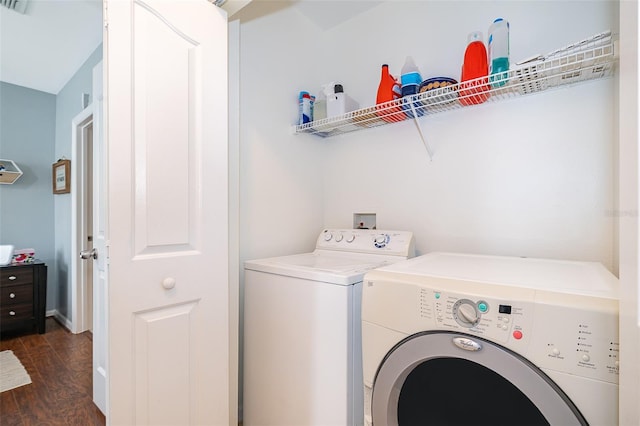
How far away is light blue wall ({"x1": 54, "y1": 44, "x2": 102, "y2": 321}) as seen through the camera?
3.04m

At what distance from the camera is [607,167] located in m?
1.23

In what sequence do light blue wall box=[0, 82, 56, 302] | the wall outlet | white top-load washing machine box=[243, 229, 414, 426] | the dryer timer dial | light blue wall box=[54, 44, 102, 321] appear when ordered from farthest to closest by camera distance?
light blue wall box=[0, 82, 56, 302], light blue wall box=[54, 44, 102, 321], the wall outlet, white top-load washing machine box=[243, 229, 414, 426], the dryer timer dial

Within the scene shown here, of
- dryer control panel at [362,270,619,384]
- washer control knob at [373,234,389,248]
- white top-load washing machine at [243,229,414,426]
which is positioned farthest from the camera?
washer control knob at [373,234,389,248]

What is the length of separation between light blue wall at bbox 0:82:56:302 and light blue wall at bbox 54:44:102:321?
0.30 ft

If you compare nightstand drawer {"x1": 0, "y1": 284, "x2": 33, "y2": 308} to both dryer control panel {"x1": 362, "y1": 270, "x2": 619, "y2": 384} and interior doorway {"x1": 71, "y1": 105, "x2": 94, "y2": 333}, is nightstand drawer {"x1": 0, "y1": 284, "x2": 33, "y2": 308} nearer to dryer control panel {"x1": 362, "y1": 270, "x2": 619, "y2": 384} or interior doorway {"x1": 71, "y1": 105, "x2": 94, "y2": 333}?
interior doorway {"x1": 71, "y1": 105, "x2": 94, "y2": 333}

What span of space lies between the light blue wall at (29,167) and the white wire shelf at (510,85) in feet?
11.6

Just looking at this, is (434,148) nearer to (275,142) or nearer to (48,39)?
(275,142)

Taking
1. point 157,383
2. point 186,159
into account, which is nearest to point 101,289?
point 157,383

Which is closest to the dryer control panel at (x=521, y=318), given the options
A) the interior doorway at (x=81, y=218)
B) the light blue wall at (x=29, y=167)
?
the interior doorway at (x=81, y=218)

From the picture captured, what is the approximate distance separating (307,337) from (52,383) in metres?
2.17

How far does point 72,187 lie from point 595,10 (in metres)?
3.95

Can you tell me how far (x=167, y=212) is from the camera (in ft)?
3.70

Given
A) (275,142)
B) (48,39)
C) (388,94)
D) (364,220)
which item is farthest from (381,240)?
(48,39)

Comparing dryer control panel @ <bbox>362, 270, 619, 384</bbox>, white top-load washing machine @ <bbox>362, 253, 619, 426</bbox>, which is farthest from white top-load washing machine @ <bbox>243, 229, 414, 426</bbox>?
dryer control panel @ <bbox>362, 270, 619, 384</bbox>
